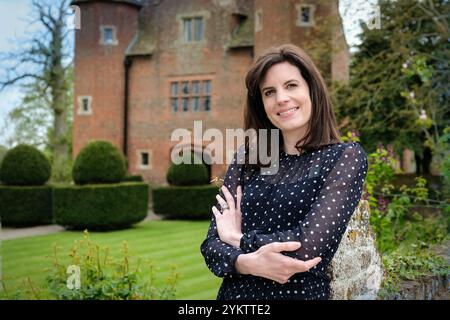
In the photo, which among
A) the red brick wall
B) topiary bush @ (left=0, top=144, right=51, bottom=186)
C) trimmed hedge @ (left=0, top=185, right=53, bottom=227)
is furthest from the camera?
the red brick wall

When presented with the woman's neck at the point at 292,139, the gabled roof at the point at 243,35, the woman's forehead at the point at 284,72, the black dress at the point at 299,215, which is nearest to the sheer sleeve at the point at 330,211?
the black dress at the point at 299,215

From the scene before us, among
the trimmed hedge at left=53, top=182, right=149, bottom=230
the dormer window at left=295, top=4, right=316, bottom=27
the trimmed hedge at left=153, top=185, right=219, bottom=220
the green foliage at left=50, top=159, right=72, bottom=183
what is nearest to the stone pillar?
the trimmed hedge at left=53, top=182, right=149, bottom=230

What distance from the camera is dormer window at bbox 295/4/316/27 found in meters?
15.4

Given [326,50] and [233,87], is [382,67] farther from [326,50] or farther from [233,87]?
[233,87]

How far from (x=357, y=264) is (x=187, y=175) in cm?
1347

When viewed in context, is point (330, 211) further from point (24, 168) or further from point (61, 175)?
point (61, 175)

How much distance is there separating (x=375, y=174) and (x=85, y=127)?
1561 cm

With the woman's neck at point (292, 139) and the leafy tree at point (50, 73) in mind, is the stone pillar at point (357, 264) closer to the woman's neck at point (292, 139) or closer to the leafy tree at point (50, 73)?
the woman's neck at point (292, 139)

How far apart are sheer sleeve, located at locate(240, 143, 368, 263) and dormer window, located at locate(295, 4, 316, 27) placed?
572 inches

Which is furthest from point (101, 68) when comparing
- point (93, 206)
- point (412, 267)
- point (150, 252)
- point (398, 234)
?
point (412, 267)

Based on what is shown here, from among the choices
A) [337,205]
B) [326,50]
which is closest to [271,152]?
[337,205]

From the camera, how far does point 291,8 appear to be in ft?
50.6

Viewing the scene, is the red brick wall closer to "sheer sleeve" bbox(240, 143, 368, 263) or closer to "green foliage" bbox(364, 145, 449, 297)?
"green foliage" bbox(364, 145, 449, 297)

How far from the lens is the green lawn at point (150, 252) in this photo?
6.76m
